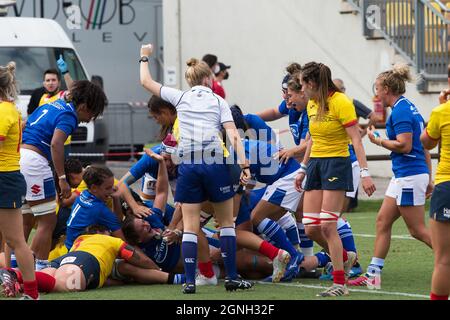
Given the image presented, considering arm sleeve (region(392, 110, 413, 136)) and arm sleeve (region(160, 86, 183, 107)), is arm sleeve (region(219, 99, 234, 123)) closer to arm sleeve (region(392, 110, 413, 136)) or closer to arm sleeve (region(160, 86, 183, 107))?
arm sleeve (region(160, 86, 183, 107))

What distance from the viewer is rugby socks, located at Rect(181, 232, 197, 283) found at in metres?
9.41

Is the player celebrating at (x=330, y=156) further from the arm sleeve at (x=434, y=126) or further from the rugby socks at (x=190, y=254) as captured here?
the arm sleeve at (x=434, y=126)

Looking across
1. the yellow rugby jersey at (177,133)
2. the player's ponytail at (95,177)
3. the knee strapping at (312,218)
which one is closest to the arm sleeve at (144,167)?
the yellow rugby jersey at (177,133)

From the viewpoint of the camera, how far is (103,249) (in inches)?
383

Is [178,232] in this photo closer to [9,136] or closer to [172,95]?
[172,95]

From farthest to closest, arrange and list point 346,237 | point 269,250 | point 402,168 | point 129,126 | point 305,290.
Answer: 1. point 129,126
2. point 346,237
3. point 269,250
4. point 402,168
5. point 305,290

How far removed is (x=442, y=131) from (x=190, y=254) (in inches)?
101

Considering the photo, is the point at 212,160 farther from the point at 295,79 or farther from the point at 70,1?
the point at 70,1

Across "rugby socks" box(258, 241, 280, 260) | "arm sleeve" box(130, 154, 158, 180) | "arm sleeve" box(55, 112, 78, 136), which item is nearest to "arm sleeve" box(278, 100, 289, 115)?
"arm sleeve" box(130, 154, 158, 180)

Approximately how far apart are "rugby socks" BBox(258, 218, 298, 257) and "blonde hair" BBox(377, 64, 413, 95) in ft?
5.78

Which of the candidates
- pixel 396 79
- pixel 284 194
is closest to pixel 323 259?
pixel 284 194

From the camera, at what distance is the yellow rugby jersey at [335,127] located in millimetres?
9273

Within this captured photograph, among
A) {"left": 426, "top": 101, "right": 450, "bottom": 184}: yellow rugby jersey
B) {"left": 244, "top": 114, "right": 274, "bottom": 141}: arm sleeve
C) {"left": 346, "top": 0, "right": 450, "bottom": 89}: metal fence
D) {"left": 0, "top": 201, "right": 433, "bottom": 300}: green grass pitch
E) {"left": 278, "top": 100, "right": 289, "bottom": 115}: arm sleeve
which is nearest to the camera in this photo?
{"left": 426, "top": 101, "right": 450, "bottom": 184}: yellow rugby jersey

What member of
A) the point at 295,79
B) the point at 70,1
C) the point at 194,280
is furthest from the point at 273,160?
the point at 70,1
